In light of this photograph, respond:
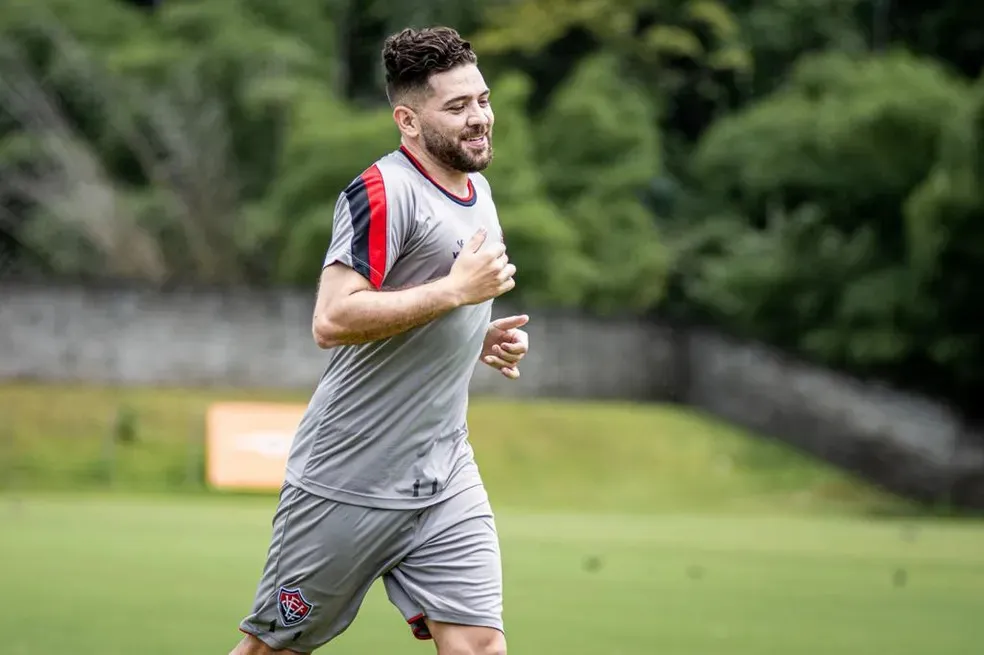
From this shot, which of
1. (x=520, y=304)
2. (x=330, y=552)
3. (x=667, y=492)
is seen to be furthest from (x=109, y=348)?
(x=330, y=552)

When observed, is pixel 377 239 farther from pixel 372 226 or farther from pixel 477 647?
pixel 477 647

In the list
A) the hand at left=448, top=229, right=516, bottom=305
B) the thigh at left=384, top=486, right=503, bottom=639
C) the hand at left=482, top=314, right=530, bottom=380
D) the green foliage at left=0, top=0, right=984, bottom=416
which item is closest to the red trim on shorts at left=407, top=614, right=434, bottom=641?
the thigh at left=384, top=486, right=503, bottom=639

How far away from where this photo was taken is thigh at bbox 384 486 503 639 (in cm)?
623

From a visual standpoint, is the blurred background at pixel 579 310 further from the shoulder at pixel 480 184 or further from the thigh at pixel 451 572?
the shoulder at pixel 480 184

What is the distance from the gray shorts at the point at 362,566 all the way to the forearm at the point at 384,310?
69 centimetres

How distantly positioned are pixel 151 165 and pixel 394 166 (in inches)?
1607

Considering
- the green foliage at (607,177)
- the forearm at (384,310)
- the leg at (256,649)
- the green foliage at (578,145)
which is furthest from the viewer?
the green foliage at (607,177)

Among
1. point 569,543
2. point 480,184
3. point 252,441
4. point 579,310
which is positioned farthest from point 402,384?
point 579,310

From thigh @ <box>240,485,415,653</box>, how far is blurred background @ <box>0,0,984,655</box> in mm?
Result: 3772

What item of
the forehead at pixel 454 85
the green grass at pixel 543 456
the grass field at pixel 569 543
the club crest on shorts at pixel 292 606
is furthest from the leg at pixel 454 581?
the green grass at pixel 543 456

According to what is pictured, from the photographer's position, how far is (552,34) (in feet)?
158

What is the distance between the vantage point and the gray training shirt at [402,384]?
614 centimetres

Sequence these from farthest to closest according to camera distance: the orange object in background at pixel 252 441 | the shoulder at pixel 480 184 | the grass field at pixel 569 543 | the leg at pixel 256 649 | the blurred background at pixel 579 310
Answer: the orange object in background at pixel 252 441 < the blurred background at pixel 579 310 < the grass field at pixel 569 543 < the shoulder at pixel 480 184 < the leg at pixel 256 649

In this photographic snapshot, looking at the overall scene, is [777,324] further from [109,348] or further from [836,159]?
[109,348]
